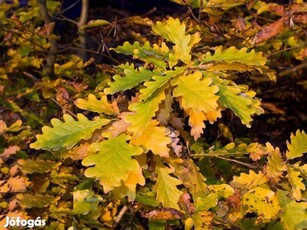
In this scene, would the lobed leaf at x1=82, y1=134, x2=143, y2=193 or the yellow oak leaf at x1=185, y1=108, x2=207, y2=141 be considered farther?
the yellow oak leaf at x1=185, y1=108, x2=207, y2=141

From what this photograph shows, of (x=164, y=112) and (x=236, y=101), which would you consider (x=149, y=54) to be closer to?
(x=164, y=112)

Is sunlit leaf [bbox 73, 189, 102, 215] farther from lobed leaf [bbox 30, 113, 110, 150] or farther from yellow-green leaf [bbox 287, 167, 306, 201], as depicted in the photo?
yellow-green leaf [bbox 287, 167, 306, 201]

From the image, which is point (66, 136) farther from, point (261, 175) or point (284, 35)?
point (284, 35)

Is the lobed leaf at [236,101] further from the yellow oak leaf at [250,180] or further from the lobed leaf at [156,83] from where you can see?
the yellow oak leaf at [250,180]

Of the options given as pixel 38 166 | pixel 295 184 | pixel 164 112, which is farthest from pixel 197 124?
pixel 38 166

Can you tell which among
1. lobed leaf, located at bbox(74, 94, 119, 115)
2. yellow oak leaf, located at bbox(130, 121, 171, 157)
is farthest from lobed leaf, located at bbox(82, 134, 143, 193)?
lobed leaf, located at bbox(74, 94, 119, 115)

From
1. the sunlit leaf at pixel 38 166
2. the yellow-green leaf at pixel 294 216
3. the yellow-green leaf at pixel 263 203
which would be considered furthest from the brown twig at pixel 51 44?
the yellow-green leaf at pixel 294 216
